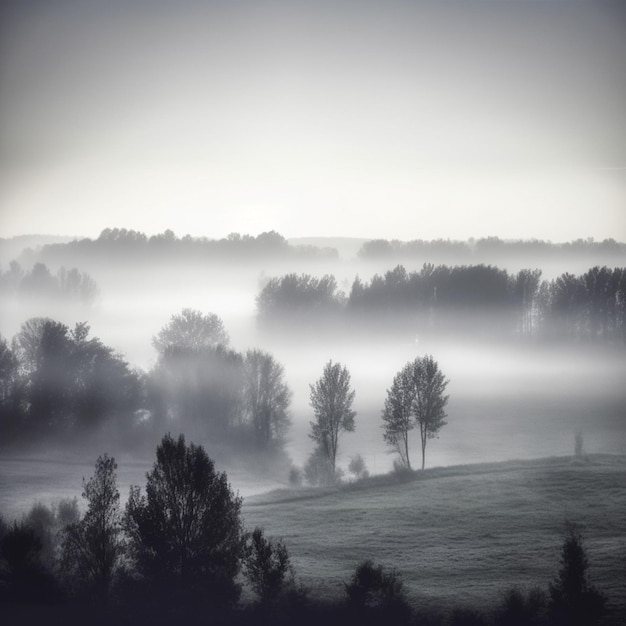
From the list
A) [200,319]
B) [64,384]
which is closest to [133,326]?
[200,319]

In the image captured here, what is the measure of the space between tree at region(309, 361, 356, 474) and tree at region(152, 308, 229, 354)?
104 ft

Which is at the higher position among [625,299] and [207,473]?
[625,299]

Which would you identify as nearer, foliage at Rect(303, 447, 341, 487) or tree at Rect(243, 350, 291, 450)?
foliage at Rect(303, 447, 341, 487)

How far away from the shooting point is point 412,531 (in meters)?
42.9

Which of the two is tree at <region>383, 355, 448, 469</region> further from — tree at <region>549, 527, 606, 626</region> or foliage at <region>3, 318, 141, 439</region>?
tree at <region>549, 527, 606, 626</region>

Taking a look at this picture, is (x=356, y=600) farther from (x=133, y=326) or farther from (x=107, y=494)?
(x=133, y=326)

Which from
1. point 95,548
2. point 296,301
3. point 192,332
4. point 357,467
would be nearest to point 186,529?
point 95,548

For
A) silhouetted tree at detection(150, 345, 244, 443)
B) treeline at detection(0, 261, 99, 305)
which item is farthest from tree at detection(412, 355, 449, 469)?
treeline at detection(0, 261, 99, 305)

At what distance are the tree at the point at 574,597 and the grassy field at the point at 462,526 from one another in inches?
35.1

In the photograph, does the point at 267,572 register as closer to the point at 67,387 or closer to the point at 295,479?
the point at 295,479

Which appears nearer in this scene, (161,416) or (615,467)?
(615,467)

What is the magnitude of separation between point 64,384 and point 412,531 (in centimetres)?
5071

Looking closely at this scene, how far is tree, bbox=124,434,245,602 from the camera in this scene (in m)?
35.5

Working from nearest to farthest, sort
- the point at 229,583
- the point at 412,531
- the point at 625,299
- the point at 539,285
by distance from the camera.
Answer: the point at 229,583 < the point at 412,531 < the point at 625,299 < the point at 539,285
